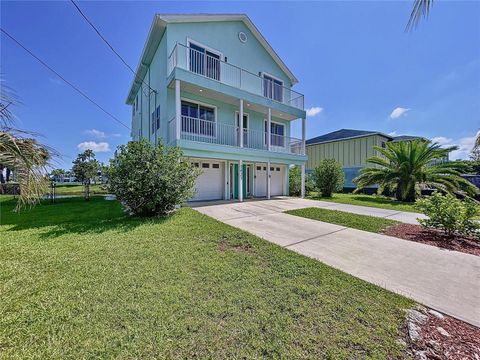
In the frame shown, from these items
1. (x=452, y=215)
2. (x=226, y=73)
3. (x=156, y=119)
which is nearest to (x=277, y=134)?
(x=226, y=73)

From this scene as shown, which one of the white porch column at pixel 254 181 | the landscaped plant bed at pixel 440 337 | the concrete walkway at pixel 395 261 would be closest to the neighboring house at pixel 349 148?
the white porch column at pixel 254 181

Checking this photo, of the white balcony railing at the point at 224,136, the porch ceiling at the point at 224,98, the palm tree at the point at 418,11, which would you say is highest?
the porch ceiling at the point at 224,98

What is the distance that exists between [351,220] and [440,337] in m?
5.73

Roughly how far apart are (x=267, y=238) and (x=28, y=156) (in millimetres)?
4870

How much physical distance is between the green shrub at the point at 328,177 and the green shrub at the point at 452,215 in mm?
9526

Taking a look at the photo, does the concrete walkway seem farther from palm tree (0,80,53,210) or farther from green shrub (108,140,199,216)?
palm tree (0,80,53,210)

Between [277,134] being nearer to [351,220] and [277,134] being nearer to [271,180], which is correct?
[271,180]

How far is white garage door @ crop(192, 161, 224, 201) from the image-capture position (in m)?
12.5

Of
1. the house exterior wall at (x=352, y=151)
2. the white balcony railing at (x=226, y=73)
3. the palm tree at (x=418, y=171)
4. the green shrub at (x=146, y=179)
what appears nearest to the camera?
the green shrub at (x=146, y=179)

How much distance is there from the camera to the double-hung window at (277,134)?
15768 millimetres

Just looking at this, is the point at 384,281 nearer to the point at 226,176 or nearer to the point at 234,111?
the point at 226,176

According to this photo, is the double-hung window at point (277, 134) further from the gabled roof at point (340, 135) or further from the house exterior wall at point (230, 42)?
the gabled roof at point (340, 135)

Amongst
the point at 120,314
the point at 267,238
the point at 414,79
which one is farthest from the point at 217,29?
the point at 120,314

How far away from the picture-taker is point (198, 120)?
11711mm
